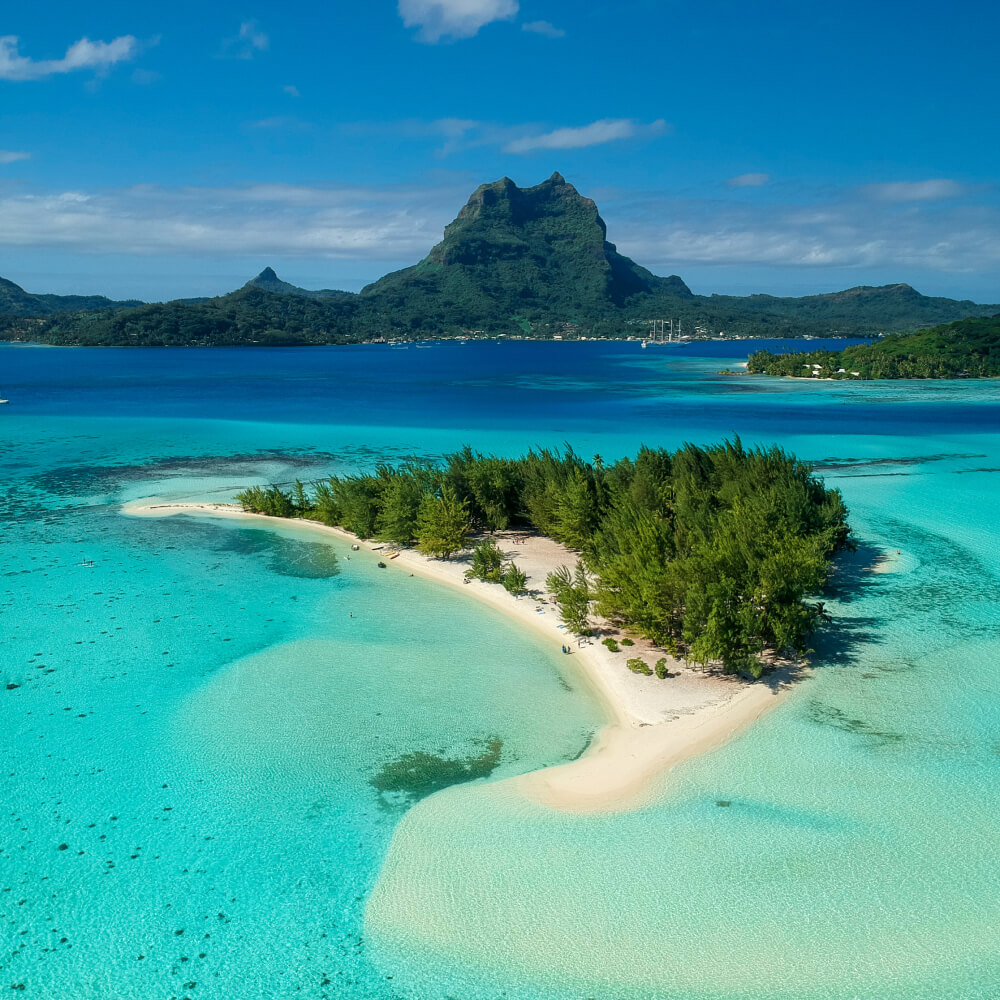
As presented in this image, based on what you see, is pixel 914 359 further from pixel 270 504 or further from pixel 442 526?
pixel 442 526

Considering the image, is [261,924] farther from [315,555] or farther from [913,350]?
[913,350]

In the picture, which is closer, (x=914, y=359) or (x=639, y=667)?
(x=639, y=667)

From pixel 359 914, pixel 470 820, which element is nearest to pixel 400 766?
pixel 470 820

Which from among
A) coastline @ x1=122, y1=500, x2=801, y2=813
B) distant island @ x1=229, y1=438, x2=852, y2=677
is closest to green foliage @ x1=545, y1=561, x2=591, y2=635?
distant island @ x1=229, y1=438, x2=852, y2=677

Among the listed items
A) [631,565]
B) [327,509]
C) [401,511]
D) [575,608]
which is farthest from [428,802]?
[327,509]

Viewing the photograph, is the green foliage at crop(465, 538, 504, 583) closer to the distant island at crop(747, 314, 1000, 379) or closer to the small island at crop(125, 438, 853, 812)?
the small island at crop(125, 438, 853, 812)

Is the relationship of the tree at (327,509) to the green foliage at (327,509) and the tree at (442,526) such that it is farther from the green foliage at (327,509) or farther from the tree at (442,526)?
the tree at (442,526)
